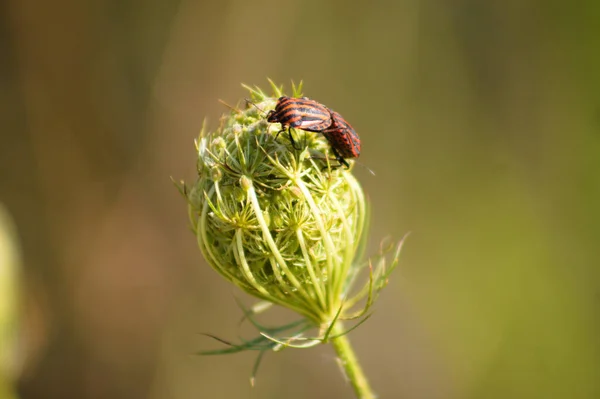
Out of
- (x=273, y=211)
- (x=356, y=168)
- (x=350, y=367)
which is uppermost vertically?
(x=356, y=168)

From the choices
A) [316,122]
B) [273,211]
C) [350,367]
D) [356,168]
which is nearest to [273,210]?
[273,211]

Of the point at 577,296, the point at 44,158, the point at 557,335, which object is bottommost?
the point at 557,335

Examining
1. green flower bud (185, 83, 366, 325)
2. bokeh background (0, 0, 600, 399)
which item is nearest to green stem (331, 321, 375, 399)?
green flower bud (185, 83, 366, 325)

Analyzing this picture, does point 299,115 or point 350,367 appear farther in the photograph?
point 350,367

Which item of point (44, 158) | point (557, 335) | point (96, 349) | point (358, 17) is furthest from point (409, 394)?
point (44, 158)

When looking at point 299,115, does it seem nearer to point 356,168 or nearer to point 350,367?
point 350,367

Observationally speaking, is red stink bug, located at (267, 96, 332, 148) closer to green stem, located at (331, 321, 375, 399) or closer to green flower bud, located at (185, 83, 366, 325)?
green flower bud, located at (185, 83, 366, 325)

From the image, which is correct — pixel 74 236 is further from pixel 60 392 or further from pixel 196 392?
pixel 196 392
